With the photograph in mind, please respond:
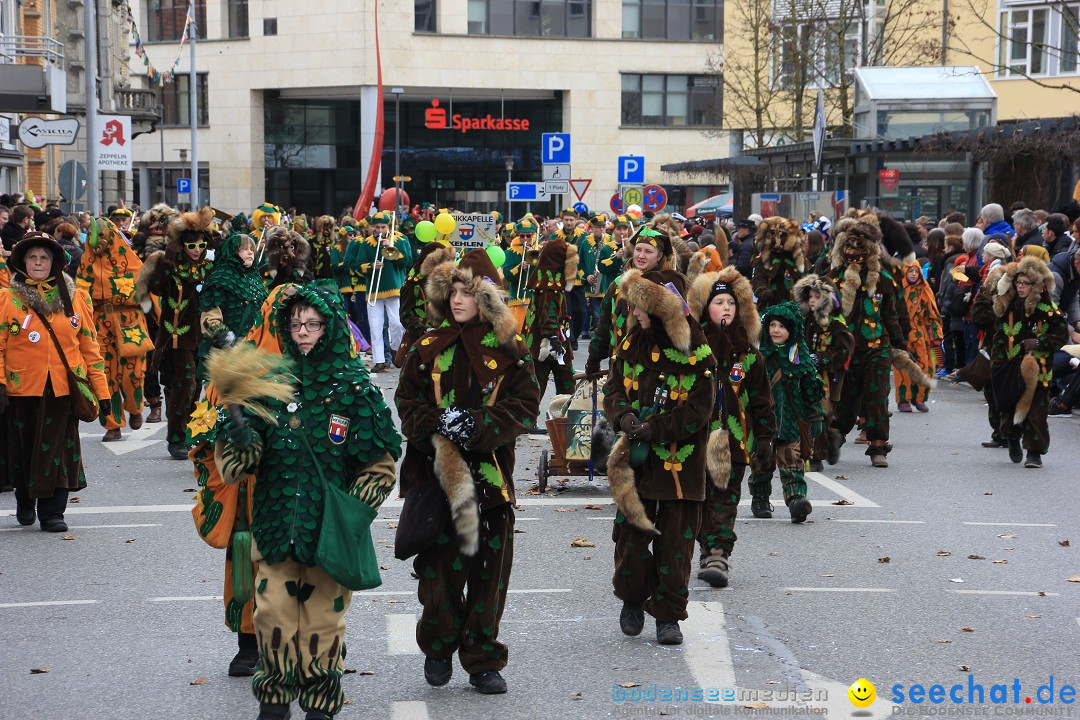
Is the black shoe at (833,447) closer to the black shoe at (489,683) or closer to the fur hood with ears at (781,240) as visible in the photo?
the fur hood with ears at (781,240)

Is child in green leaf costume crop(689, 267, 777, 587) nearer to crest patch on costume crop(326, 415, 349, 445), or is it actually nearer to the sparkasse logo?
crest patch on costume crop(326, 415, 349, 445)

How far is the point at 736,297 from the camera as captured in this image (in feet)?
26.0

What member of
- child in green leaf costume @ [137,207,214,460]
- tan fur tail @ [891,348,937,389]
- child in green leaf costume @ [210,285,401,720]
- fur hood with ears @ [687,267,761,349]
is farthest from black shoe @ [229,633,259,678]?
tan fur tail @ [891,348,937,389]

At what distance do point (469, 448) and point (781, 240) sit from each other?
7.42 meters

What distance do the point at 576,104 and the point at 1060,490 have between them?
5550cm

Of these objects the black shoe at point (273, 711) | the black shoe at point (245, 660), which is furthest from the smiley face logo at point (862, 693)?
the black shoe at point (245, 660)

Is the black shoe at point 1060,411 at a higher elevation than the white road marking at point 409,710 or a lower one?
lower

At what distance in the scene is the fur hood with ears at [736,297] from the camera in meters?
7.77

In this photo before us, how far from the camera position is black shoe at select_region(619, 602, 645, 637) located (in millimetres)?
7164

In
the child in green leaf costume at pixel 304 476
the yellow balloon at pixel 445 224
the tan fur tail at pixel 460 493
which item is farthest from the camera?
the yellow balloon at pixel 445 224

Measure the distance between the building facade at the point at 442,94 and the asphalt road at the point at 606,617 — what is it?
54.3 m

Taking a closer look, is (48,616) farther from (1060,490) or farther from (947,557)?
(1060,490)

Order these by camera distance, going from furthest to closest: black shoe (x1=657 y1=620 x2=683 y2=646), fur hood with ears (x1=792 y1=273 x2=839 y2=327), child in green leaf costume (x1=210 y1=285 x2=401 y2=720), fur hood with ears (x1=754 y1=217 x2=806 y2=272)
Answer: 1. fur hood with ears (x1=754 y1=217 x2=806 y2=272)
2. fur hood with ears (x1=792 y1=273 x2=839 y2=327)
3. black shoe (x1=657 y1=620 x2=683 y2=646)
4. child in green leaf costume (x1=210 y1=285 x2=401 y2=720)

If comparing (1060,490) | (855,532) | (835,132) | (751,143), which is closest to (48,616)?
(855,532)
